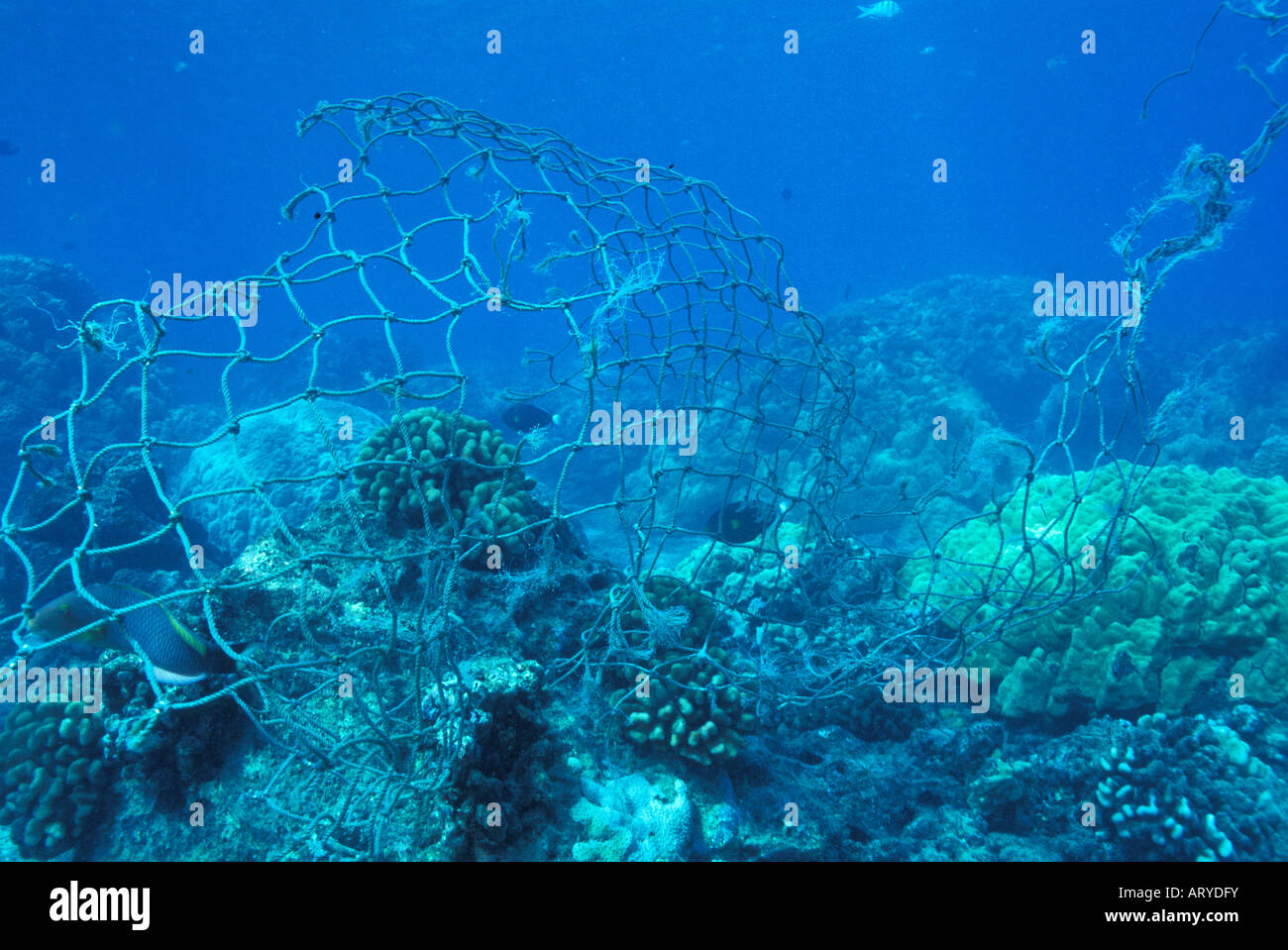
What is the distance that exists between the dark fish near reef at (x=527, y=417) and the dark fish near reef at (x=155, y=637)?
397 cm

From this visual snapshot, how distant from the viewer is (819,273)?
72.9 meters

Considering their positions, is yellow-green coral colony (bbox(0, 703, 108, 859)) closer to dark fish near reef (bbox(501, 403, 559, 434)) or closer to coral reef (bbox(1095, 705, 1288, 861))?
dark fish near reef (bbox(501, 403, 559, 434))

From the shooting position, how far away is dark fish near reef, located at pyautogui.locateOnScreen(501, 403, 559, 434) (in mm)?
6512

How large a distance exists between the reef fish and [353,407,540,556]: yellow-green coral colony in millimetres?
50710

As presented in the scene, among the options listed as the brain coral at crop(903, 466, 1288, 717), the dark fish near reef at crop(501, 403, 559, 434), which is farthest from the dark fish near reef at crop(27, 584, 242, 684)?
the brain coral at crop(903, 466, 1288, 717)

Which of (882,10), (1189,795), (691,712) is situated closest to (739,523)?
(691,712)

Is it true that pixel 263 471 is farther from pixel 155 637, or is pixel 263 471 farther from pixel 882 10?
pixel 882 10

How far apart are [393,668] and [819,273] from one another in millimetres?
77830

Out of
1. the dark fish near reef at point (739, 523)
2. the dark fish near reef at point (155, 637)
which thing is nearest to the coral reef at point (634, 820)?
the dark fish near reef at point (155, 637)

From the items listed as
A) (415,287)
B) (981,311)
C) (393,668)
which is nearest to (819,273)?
(415,287)

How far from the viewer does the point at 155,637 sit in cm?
264

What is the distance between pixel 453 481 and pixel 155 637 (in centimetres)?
196

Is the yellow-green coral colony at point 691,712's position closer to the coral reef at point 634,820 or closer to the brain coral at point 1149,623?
the coral reef at point 634,820

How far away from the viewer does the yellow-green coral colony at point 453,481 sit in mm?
3938
